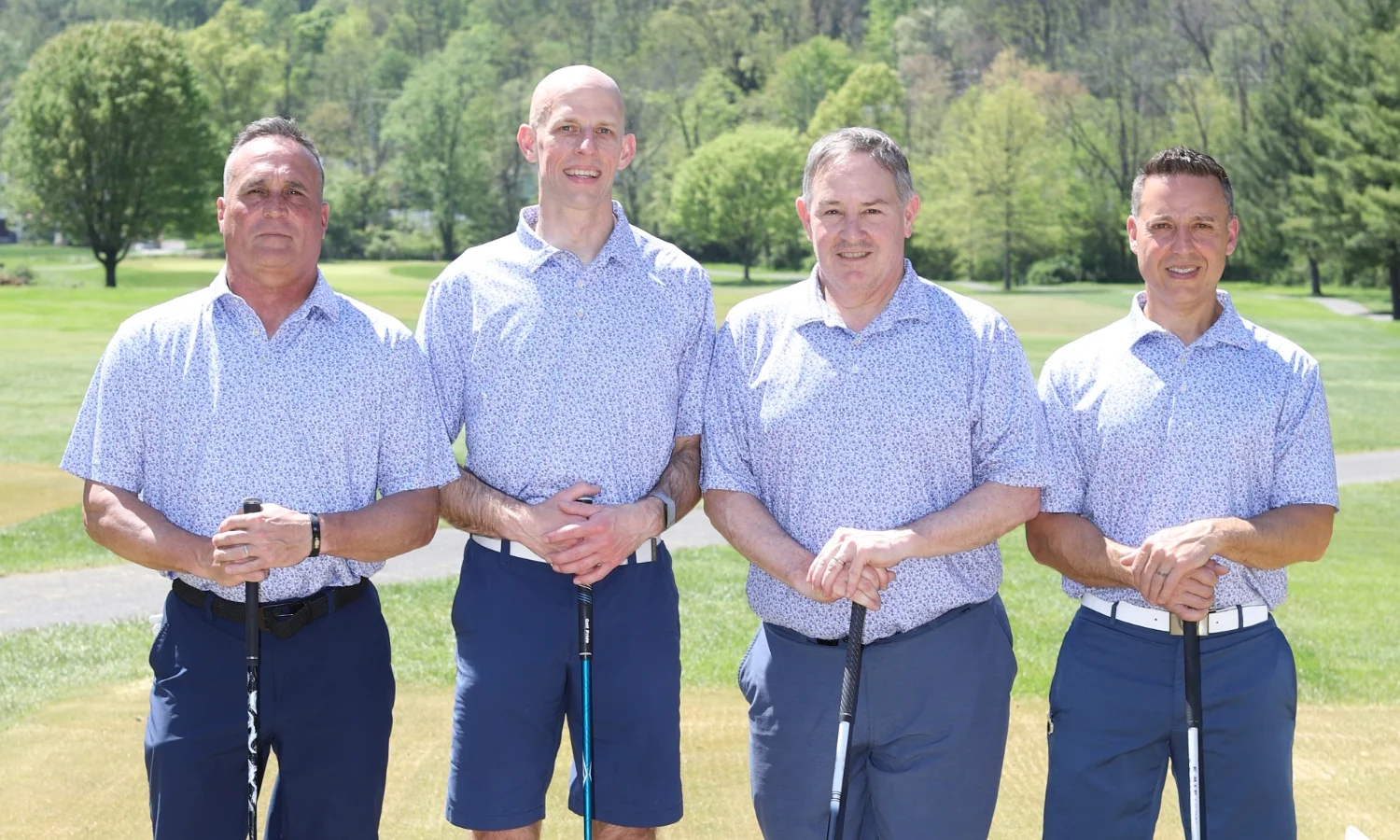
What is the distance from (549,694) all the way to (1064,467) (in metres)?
1.53

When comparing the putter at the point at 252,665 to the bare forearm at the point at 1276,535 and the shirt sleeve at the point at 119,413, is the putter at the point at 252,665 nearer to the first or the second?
the shirt sleeve at the point at 119,413

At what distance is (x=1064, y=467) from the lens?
3.97m

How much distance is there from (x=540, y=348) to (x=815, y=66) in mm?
91864

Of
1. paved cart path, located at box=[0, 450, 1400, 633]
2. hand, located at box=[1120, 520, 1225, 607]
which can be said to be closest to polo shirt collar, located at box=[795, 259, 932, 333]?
hand, located at box=[1120, 520, 1225, 607]

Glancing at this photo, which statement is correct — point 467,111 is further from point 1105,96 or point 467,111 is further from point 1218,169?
point 1218,169

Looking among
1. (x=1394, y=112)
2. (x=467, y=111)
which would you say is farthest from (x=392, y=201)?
(x=1394, y=112)

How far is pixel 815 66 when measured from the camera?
92875 mm

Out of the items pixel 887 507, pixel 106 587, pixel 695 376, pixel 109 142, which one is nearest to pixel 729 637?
pixel 106 587

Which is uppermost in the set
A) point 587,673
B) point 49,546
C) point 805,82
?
point 805,82

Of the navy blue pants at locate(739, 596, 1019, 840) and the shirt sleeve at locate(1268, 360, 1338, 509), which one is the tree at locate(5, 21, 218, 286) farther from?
the shirt sleeve at locate(1268, 360, 1338, 509)

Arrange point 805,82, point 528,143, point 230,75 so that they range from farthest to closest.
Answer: point 805,82 < point 230,75 < point 528,143

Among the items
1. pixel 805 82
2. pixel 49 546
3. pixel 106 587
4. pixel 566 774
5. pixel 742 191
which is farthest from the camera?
pixel 805 82

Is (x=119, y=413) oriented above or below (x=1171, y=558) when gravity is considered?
above

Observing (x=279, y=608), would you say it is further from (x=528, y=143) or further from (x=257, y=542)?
(x=528, y=143)
